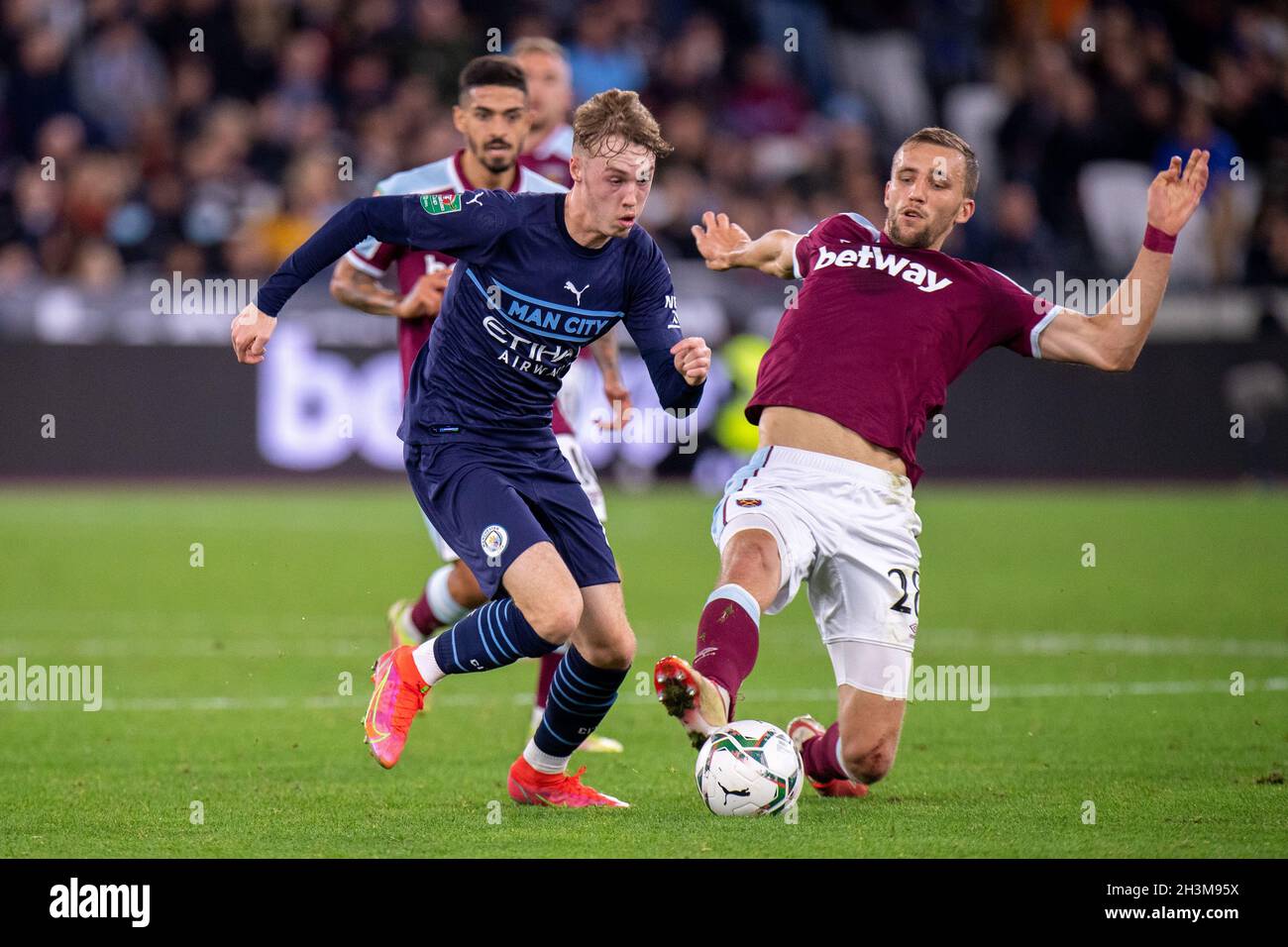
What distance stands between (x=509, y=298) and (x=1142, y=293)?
2.05 m

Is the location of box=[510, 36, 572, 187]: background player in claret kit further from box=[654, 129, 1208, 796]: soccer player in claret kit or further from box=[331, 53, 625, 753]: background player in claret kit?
box=[654, 129, 1208, 796]: soccer player in claret kit

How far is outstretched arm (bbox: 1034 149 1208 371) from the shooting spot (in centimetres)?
612

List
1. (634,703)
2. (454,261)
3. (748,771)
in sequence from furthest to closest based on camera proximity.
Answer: (634,703)
(454,261)
(748,771)

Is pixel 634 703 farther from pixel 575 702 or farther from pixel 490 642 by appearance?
pixel 490 642

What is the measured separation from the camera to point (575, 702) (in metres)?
6.24

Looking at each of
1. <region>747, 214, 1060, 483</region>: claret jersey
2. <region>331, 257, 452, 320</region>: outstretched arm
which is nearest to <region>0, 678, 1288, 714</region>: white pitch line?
<region>331, 257, 452, 320</region>: outstretched arm

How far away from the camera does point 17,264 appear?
1844 centimetres

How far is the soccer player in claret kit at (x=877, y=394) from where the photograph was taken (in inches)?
243

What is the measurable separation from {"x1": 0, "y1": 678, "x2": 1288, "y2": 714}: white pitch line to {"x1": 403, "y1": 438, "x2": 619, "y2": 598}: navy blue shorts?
2.31m

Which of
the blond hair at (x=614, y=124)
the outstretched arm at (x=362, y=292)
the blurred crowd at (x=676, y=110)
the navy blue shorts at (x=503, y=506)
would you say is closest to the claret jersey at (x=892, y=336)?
the navy blue shorts at (x=503, y=506)

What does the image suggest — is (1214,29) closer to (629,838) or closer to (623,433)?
(623,433)

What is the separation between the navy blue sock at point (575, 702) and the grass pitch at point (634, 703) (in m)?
0.28

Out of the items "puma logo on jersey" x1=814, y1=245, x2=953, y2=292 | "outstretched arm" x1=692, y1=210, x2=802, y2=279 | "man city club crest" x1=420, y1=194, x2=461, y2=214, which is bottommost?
"puma logo on jersey" x1=814, y1=245, x2=953, y2=292

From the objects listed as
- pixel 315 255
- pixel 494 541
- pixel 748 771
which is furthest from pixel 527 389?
pixel 748 771
